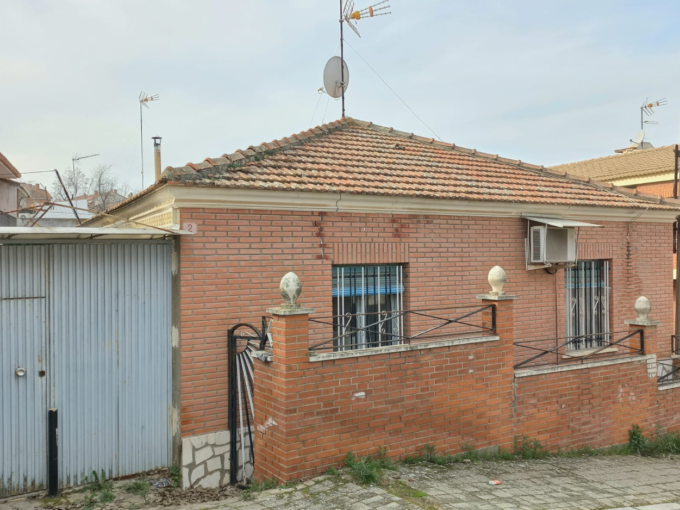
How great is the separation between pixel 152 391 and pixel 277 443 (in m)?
1.64

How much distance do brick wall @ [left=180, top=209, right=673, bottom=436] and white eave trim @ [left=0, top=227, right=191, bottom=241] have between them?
36 cm

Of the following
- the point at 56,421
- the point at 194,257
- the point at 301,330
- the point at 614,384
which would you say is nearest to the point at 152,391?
the point at 56,421

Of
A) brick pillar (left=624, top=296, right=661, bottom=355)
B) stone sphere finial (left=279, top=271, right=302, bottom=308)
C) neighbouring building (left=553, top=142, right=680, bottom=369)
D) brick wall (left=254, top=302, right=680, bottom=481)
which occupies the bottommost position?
brick wall (left=254, top=302, right=680, bottom=481)

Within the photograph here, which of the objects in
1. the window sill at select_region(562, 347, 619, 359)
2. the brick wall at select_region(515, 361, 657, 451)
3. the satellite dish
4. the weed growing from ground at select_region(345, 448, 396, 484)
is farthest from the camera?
the satellite dish

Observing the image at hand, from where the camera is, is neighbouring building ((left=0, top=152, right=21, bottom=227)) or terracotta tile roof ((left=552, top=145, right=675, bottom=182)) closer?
neighbouring building ((left=0, top=152, right=21, bottom=227))

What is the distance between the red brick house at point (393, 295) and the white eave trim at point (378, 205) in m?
0.02

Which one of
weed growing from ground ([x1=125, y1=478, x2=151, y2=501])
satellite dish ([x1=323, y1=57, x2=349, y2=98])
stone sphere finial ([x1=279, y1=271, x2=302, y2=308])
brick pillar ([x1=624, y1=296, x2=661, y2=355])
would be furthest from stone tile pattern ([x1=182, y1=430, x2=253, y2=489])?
satellite dish ([x1=323, y1=57, x2=349, y2=98])

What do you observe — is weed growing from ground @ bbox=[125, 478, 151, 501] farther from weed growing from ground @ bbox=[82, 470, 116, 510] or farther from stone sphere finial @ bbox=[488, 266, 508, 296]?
stone sphere finial @ bbox=[488, 266, 508, 296]

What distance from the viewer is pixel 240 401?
6.27m

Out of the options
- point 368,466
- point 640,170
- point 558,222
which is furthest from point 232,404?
point 640,170

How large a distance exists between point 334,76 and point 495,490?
25.4 ft

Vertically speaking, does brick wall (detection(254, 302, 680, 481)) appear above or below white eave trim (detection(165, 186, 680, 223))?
below

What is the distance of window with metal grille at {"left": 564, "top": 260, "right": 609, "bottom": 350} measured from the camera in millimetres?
9070

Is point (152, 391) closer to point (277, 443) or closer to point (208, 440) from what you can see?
point (208, 440)
